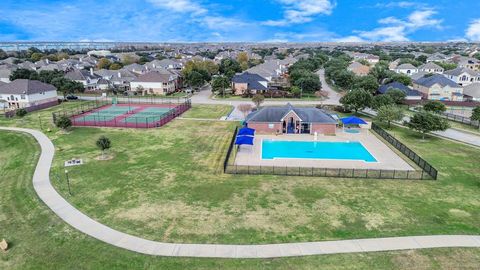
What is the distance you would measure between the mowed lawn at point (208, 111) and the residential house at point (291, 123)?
508 inches

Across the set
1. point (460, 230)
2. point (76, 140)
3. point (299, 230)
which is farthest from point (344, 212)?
point (76, 140)

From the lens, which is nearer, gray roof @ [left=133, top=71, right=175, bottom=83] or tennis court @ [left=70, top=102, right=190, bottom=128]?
tennis court @ [left=70, top=102, right=190, bottom=128]

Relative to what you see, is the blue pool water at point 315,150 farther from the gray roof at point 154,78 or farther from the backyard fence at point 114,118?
the gray roof at point 154,78

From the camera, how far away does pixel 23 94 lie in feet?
207

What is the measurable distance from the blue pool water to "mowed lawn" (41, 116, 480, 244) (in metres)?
6.92

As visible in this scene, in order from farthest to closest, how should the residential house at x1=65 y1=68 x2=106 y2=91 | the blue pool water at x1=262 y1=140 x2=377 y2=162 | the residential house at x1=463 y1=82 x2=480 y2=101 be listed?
the residential house at x1=65 y1=68 x2=106 y2=91, the residential house at x1=463 y1=82 x2=480 y2=101, the blue pool water at x1=262 y1=140 x2=377 y2=162

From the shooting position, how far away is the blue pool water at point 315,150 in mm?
36188

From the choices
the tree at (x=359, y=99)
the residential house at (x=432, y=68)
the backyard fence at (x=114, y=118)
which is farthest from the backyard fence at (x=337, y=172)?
the residential house at (x=432, y=68)

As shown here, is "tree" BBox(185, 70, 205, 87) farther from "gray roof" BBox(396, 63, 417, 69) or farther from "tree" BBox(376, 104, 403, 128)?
"gray roof" BBox(396, 63, 417, 69)

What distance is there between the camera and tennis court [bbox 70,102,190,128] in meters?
49.7

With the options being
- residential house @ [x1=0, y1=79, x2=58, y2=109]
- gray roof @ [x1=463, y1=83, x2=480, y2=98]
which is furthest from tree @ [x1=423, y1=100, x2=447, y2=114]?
residential house @ [x1=0, y1=79, x2=58, y2=109]

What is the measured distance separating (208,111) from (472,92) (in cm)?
6559

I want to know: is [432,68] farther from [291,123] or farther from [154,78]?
[154,78]

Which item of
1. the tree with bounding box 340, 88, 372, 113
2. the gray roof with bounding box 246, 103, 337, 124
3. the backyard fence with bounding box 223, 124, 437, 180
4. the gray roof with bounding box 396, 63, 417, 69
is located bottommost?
the backyard fence with bounding box 223, 124, 437, 180
